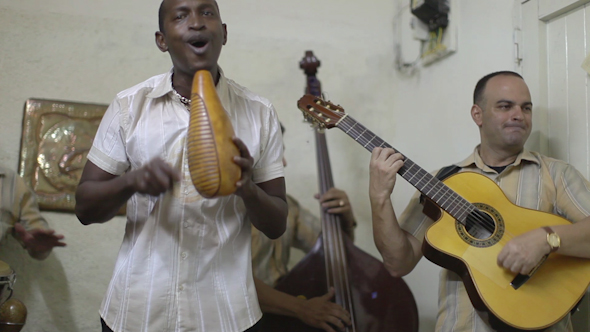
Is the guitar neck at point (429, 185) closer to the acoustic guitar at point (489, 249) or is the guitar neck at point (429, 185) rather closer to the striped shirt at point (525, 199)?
the acoustic guitar at point (489, 249)

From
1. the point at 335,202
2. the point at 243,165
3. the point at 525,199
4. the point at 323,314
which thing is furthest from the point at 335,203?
the point at 243,165

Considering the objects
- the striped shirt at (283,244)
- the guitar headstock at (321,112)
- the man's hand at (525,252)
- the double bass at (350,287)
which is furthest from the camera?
the striped shirt at (283,244)

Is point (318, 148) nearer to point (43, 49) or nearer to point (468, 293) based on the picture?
point (468, 293)

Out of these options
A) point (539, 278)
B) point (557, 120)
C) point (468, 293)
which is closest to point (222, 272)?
point (468, 293)

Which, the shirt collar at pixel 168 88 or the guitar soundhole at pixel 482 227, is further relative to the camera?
the guitar soundhole at pixel 482 227

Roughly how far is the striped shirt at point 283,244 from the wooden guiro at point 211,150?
141cm

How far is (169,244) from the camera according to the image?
1047mm

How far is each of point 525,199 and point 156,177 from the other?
4.36ft

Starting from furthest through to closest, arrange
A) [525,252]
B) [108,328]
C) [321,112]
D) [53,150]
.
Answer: [53,150] → [321,112] → [525,252] → [108,328]

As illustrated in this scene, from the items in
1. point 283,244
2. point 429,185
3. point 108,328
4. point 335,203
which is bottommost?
point 283,244

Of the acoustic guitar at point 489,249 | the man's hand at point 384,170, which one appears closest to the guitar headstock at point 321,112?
the acoustic guitar at point 489,249

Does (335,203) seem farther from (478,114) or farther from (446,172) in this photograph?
(478,114)

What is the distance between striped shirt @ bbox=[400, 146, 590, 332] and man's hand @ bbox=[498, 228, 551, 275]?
194mm

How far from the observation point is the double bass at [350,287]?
188 centimetres
